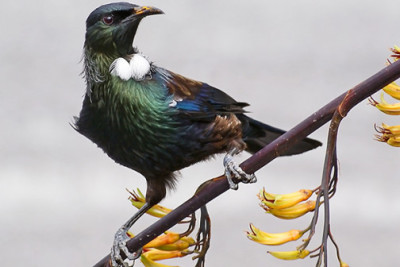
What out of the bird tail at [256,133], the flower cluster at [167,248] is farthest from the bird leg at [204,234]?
the bird tail at [256,133]

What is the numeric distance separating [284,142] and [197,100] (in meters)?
0.40

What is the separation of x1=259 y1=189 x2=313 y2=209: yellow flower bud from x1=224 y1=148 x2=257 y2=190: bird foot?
1.1 inches

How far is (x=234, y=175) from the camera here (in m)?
0.70

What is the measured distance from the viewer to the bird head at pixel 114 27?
0.73 m

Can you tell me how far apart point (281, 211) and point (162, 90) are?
30 centimetres

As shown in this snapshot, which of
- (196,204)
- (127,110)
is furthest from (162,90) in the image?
(196,204)

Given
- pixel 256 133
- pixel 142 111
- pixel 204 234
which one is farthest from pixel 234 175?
pixel 256 133

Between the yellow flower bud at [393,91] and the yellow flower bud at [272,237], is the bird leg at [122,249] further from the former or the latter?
the yellow flower bud at [393,91]

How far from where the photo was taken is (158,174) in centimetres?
90

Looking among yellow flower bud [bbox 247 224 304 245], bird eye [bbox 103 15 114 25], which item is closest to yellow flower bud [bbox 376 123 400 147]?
yellow flower bud [bbox 247 224 304 245]

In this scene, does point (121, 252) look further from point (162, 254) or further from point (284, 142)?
point (284, 142)

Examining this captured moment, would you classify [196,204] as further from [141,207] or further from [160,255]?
[141,207]

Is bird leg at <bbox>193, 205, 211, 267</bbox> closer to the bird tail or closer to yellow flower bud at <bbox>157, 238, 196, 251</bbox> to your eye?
yellow flower bud at <bbox>157, 238, 196, 251</bbox>

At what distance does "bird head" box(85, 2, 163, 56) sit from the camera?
2.40ft
